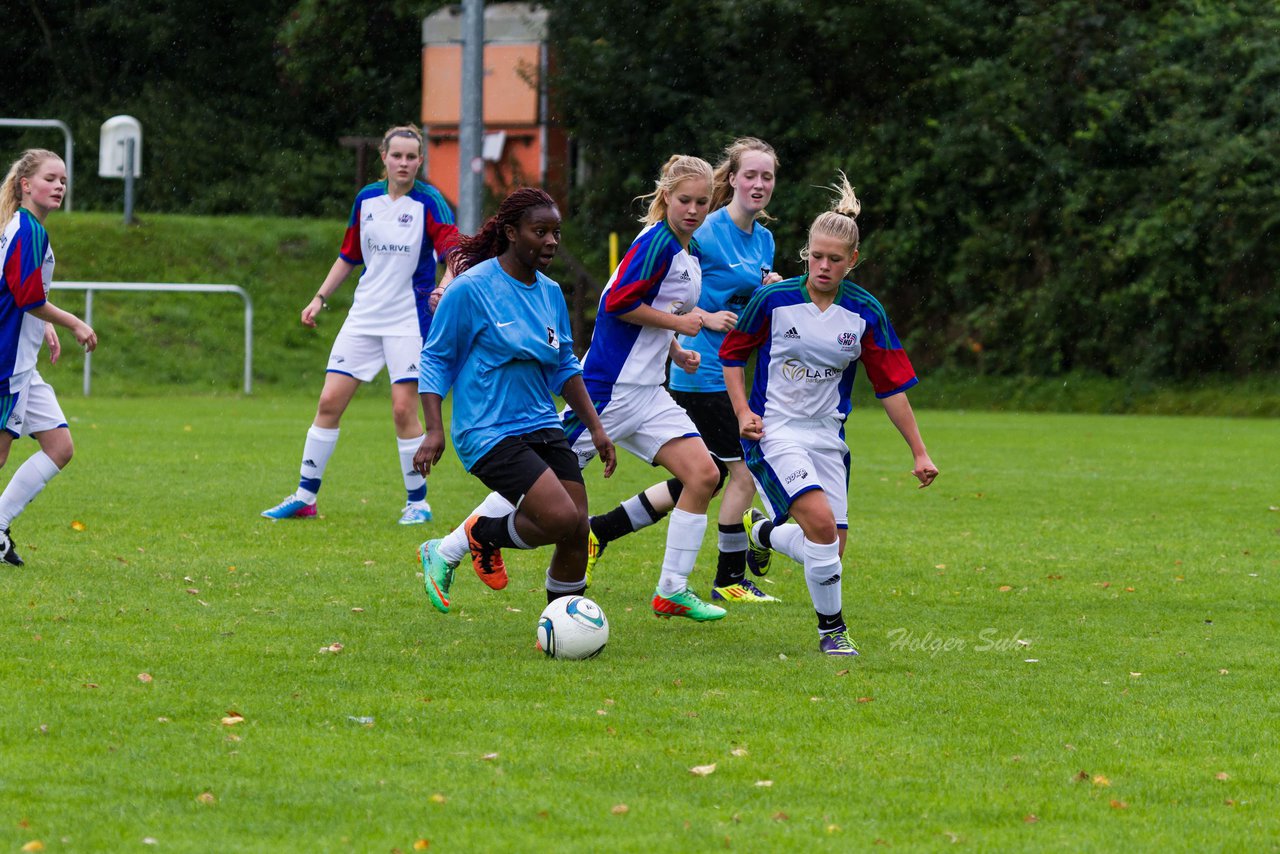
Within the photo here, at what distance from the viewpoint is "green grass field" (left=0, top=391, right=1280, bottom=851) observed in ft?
13.3

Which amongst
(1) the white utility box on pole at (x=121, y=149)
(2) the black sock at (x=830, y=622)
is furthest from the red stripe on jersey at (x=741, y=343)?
(1) the white utility box on pole at (x=121, y=149)

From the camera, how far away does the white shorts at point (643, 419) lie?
22.6ft

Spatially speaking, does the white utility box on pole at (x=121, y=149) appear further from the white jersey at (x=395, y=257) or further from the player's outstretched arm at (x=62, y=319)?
the player's outstretched arm at (x=62, y=319)

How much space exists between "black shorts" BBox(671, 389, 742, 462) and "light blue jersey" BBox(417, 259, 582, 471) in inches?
59.4

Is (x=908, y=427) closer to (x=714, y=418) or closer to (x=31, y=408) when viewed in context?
(x=714, y=418)

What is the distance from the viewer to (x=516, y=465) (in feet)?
20.0

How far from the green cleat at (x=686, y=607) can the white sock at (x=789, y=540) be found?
0.37 meters

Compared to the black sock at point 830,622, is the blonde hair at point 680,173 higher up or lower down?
higher up

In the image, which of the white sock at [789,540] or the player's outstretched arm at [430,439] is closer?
the player's outstretched arm at [430,439]

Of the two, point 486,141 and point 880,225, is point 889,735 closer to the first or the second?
point 880,225

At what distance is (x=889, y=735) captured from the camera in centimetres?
492

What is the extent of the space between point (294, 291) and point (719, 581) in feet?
63.0

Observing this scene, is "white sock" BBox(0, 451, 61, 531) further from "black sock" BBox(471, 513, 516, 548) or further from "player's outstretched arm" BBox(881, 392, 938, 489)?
"player's outstretched arm" BBox(881, 392, 938, 489)

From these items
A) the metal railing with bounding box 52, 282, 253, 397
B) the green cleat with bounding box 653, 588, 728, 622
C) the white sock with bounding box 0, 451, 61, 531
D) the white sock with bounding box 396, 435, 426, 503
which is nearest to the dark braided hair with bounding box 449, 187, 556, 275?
the green cleat with bounding box 653, 588, 728, 622
